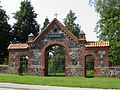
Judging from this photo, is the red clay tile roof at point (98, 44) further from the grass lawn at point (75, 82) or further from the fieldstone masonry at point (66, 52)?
the grass lawn at point (75, 82)

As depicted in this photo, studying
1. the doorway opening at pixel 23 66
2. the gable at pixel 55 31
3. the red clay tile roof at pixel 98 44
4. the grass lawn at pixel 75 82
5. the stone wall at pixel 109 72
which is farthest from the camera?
the doorway opening at pixel 23 66

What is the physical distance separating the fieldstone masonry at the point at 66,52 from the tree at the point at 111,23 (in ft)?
28.6

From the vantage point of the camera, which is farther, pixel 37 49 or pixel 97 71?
pixel 37 49

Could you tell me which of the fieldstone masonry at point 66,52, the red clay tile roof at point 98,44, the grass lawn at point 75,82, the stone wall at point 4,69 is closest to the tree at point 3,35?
the stone wall at point 4,69

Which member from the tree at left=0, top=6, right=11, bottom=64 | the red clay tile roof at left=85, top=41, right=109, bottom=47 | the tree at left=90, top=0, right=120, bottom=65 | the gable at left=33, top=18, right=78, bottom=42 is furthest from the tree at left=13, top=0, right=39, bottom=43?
the red clay tile roof at left=85, top=41, right=109, bottom=47

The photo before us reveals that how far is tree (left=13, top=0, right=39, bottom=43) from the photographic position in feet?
161

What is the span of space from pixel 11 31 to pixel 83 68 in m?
29.2

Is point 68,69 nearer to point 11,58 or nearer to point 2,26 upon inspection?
point 11,58

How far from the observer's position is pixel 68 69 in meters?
23.6

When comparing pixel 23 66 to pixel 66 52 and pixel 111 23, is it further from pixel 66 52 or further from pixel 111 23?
pixel 111 23

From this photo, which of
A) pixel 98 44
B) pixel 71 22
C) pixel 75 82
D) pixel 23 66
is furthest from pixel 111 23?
pixel 71 22

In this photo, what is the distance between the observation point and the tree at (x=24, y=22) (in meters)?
49.1

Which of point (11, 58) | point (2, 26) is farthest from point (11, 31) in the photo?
point (11, 58)

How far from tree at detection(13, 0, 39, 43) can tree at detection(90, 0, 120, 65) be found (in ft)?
62.2
